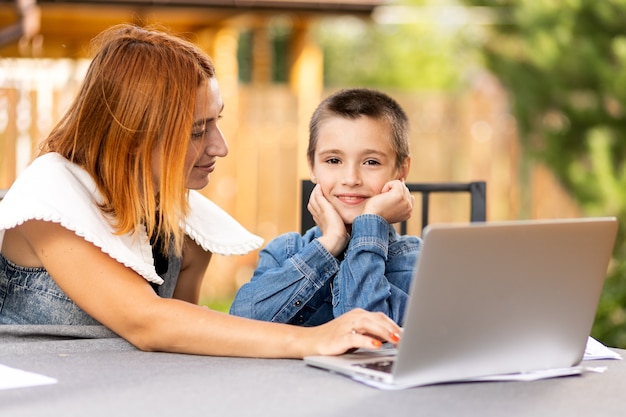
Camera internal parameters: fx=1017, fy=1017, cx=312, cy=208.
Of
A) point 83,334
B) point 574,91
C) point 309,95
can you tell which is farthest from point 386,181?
point 309,95

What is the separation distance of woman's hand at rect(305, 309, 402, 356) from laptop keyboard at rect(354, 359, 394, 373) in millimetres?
54

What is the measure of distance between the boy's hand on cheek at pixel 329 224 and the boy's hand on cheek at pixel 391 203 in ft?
0.24

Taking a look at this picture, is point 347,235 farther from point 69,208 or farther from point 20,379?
point 20,379

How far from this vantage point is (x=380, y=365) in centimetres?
172

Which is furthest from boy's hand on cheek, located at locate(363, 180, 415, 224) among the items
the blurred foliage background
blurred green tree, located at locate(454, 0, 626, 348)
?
blurred green tree, located at locate(454, 0, 626, 348)

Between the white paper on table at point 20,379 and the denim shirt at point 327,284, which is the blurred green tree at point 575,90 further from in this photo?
the white paper on table at point 20,379

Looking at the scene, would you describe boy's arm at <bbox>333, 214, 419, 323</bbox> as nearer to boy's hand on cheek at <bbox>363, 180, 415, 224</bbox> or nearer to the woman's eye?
boy's hand on cheek at <bbox>363, 180, 415, 224</bbox>

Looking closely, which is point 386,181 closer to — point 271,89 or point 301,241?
point 301,241

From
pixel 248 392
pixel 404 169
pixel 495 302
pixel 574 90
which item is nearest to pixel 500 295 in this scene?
pixel 495 302

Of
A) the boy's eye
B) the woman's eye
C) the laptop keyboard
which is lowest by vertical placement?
the laptop keyboard

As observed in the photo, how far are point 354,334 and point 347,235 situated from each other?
622 mm

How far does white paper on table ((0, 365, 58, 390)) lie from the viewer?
159cm

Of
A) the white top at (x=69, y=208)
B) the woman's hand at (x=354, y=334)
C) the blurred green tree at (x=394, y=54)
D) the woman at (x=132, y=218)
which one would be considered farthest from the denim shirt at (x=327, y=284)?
the blurred green tree at (x=394, y=54)

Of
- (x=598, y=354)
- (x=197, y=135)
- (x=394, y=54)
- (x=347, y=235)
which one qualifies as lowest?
(x=598, y=354)
